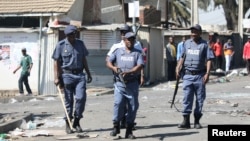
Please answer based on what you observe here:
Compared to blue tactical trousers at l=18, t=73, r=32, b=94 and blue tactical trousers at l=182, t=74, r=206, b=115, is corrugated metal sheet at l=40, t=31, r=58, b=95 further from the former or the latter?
blue tactical trousers at l=182, t=74, r=206, b=115

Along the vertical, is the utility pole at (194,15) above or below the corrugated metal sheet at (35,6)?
below

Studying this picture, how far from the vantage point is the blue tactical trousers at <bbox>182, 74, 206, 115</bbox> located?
10.9 m

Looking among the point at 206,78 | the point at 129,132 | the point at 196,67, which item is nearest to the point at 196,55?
the point at 196,67

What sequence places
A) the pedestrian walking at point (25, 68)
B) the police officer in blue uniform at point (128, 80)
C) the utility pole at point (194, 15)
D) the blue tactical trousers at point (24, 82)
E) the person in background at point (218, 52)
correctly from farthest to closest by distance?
the utility pole at point (194, 15) < the person in background at point (218, 52) < the blue tactical trousers at point (24, 82) < the pedestrian walking at point (25, 68) < the police officer in blue uniform at point (128, 80)

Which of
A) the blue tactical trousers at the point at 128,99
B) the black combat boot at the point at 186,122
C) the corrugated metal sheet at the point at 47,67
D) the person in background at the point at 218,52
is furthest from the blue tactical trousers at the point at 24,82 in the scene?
the blue tactical trousers at the point at 128,99

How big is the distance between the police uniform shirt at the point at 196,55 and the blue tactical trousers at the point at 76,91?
191cm

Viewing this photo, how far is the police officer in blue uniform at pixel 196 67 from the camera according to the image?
10.9m

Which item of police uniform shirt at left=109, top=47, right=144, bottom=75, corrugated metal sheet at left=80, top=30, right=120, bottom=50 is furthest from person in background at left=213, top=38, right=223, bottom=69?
police uniform shirt at left=109, top=47, right=144, bottom=75

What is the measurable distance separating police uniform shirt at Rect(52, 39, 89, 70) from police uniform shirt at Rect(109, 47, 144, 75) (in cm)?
92

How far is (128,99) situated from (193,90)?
1.53 meters

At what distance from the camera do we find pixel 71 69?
35.3 feet

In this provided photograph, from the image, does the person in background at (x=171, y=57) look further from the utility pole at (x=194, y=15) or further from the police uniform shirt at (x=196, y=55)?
the police uniform shirt at (x=196, y=55)

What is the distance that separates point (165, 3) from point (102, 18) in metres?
11.5

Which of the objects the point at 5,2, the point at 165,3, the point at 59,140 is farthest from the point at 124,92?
the point at 165,3
